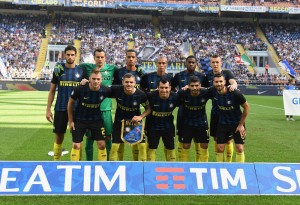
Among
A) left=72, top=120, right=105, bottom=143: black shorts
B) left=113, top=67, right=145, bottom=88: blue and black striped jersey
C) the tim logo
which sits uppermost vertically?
left=113, top=67, right=145, bottom=88: blue and black striped jersey

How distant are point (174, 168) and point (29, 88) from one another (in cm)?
3392

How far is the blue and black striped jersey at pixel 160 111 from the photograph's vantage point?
25.1 ft

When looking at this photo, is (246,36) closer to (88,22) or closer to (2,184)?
(88,22)

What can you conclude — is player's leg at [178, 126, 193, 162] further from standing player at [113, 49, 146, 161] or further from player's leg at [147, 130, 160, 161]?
standing player at [113, 49, 146, 161]

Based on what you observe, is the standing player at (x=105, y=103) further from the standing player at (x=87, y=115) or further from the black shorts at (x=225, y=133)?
the black shorts at (x=225, y=133)

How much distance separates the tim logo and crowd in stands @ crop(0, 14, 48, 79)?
3627 centimetres

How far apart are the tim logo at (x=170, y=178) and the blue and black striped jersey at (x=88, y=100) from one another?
1.74 m

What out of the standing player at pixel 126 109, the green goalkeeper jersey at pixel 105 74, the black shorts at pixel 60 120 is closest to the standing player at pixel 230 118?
the standing player at pixel 126 109

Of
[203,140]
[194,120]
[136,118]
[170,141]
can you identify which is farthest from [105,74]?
[203,140]

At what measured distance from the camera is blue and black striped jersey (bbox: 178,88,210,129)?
7.79m

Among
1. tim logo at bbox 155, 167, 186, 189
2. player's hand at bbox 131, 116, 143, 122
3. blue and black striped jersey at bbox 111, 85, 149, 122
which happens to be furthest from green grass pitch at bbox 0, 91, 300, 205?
blue and black striped jersey at bbox 111, 85, 149, 122

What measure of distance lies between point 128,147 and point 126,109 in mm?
3786

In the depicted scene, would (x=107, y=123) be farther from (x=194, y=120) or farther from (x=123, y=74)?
(x=194, y=120)

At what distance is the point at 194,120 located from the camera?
7953 mm
